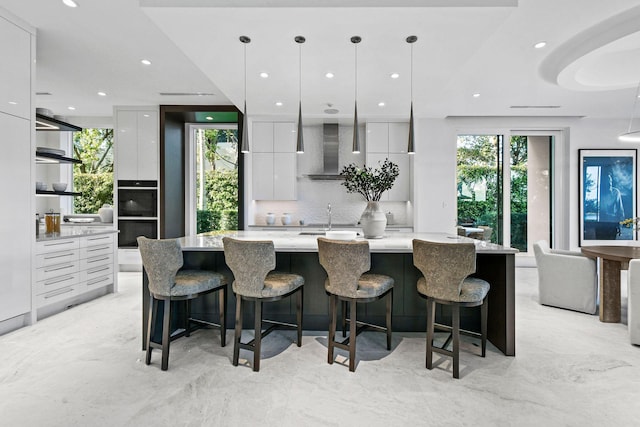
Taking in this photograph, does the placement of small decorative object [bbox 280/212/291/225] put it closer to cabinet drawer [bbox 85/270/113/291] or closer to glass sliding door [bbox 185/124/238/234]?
glass sliding door [bbox 185/124/238/234]

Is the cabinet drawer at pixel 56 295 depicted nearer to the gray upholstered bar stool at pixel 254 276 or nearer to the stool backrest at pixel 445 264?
the gray upholstered bar stool at pixel 254 276

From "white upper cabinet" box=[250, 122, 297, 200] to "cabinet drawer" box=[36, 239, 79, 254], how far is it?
2574 millimetres

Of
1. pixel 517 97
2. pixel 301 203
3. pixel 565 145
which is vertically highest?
pixel 517 97

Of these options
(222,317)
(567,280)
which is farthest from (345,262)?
(567,280)

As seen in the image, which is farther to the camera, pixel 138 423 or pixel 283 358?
pixel 283 358

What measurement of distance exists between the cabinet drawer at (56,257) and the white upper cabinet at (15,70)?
142cm

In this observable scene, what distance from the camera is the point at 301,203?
237 inches

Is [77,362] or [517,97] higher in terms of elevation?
[517,97]

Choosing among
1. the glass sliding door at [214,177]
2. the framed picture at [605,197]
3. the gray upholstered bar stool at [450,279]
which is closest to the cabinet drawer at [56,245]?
the glass sliding door at [214,177]

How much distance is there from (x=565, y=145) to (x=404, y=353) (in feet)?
18.4

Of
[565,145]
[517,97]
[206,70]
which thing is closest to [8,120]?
[206,70]

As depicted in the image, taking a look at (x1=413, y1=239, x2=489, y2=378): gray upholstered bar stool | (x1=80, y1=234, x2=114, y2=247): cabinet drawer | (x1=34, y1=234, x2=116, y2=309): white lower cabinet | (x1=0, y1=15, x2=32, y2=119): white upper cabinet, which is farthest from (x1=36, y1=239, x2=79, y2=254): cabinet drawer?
(x1=413, y1=239, x2=489, y2=378): gray upholstered bar stool

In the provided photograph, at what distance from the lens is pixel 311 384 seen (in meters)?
2.15

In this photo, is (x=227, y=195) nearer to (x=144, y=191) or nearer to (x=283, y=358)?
(x=144, y=191)
